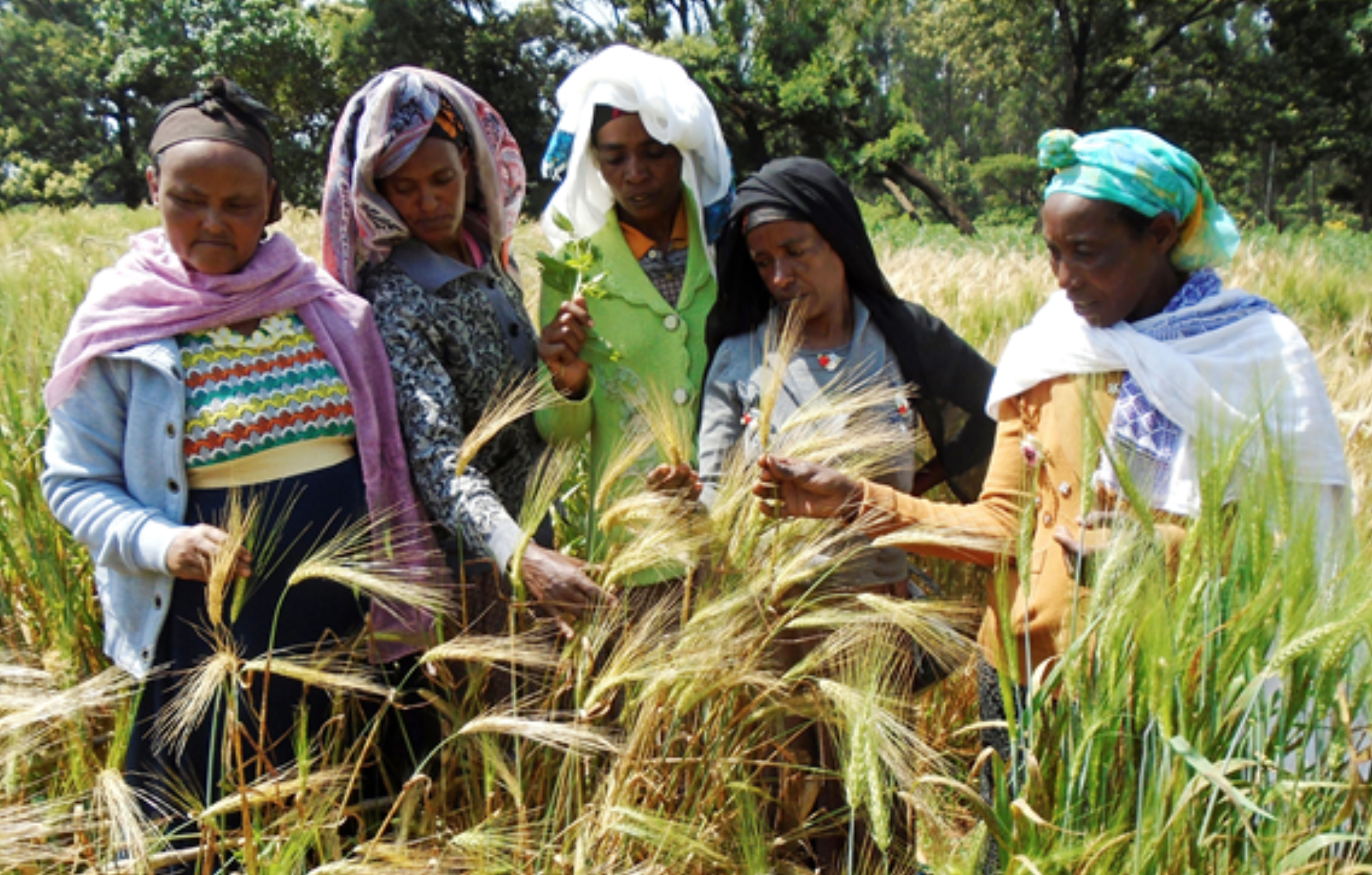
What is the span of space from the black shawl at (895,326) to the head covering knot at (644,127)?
0.24m

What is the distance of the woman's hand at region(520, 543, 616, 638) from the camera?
5.33 ft

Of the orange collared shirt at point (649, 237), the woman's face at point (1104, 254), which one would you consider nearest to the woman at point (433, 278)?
the orange collared shirt at point (649, 237)

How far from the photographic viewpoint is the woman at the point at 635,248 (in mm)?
2344

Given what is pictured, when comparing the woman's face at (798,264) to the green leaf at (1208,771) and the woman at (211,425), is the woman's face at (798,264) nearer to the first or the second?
the woman at (211,425)

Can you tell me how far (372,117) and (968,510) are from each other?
4.69 ft

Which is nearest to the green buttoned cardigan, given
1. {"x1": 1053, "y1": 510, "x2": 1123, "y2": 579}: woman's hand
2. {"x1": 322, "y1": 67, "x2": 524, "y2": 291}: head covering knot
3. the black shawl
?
the black shawl

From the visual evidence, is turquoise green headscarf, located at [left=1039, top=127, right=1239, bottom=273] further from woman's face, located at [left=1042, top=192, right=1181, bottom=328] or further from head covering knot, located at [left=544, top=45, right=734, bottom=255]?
head covering knot, located at [left=544, top=45, right=734, bottom=255]

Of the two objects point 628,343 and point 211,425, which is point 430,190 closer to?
point 628,343

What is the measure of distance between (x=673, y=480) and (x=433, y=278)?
2.44ft

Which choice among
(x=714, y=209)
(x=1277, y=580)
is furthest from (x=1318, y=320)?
(x=1277, y=580)

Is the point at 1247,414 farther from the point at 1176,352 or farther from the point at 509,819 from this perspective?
the point at 509,819

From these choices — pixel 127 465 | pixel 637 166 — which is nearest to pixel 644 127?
pixel 637 166

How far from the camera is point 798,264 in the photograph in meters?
2.14

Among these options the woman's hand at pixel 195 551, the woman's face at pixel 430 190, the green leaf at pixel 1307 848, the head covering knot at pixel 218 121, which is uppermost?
the head covering knot at pixel 218 121
